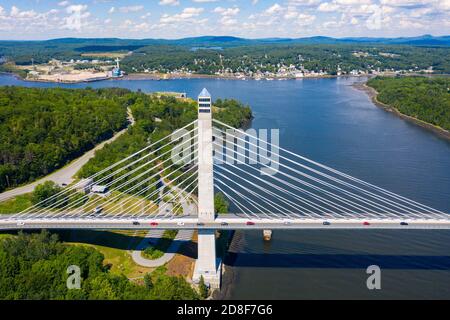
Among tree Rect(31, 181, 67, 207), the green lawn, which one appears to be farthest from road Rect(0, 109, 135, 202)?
tree Rect(31, 181, 67, 207)

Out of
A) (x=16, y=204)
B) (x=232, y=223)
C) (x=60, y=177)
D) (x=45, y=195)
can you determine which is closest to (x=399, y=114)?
(x=60, y=177)

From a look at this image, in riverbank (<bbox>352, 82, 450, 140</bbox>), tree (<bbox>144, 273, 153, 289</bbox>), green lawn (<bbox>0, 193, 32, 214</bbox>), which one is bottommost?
tree (<bbox>144, 273, 153, 289</bbox>)

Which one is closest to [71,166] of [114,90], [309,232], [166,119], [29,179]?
[29,179]

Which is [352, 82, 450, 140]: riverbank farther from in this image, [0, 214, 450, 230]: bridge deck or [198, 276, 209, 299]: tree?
[198, 276, 209, 299]: tree

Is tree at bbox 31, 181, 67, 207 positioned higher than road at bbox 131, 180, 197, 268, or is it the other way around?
tree at bbox 31, 181, 67, 207

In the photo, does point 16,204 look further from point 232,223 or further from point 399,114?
point 399,114
